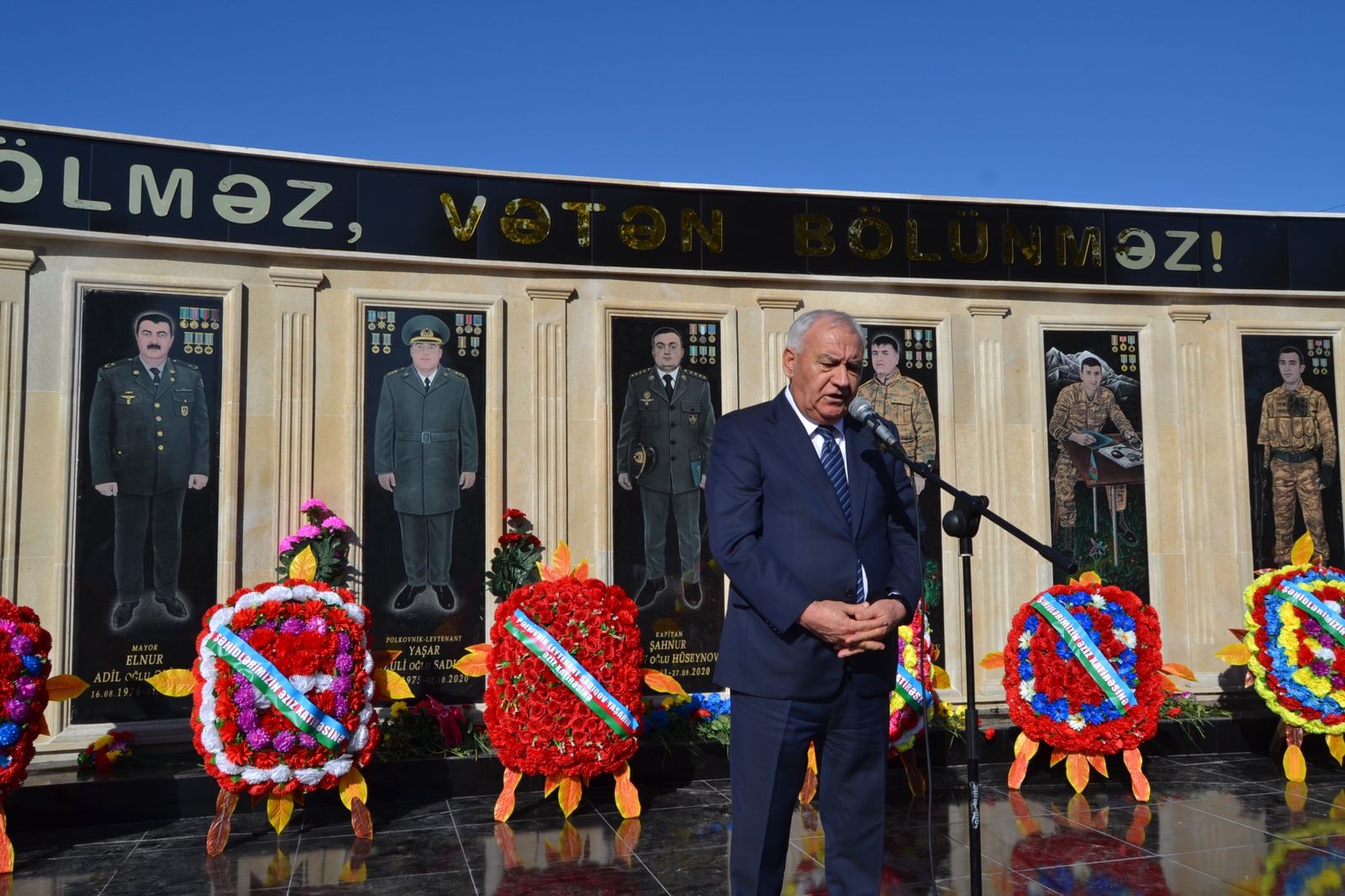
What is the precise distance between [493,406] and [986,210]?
4.10 metres

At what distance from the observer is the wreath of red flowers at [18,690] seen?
4.71 meters

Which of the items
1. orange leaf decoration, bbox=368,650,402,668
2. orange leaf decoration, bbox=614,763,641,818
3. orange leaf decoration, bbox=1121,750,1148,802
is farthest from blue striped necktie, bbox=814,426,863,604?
orange leaf decoration, bbox=1121,750,1148,802

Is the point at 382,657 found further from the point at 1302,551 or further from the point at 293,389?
the point at 1302,551

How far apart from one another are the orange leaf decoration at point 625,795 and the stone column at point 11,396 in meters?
3.89

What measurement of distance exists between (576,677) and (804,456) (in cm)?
275

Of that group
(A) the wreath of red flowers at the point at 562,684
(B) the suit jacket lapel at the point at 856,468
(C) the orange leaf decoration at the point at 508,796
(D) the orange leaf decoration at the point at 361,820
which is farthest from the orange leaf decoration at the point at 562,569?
(B) the suit jacket lapel at the point at 856,468

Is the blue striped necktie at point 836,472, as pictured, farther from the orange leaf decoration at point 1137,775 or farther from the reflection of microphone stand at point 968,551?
the orange leaf decoration at point 1137,775

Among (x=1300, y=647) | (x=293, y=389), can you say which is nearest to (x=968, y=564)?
(x=1300, y=647)

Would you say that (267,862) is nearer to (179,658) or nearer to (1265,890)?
(179,658)

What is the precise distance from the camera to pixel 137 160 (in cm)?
643

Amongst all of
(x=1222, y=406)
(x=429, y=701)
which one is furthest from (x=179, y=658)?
(x=1222, y=406)

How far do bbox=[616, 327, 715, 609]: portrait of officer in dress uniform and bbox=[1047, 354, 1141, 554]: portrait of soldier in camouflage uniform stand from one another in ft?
9.06

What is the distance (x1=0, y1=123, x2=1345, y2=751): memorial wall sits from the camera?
629 centimetres

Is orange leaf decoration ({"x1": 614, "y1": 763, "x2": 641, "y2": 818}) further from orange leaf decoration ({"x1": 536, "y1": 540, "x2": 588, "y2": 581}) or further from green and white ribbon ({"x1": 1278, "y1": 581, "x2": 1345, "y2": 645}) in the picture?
green and white ribbon ({"x1": 1278, "y1": 581, "x2": 1345, "y2": 645})
